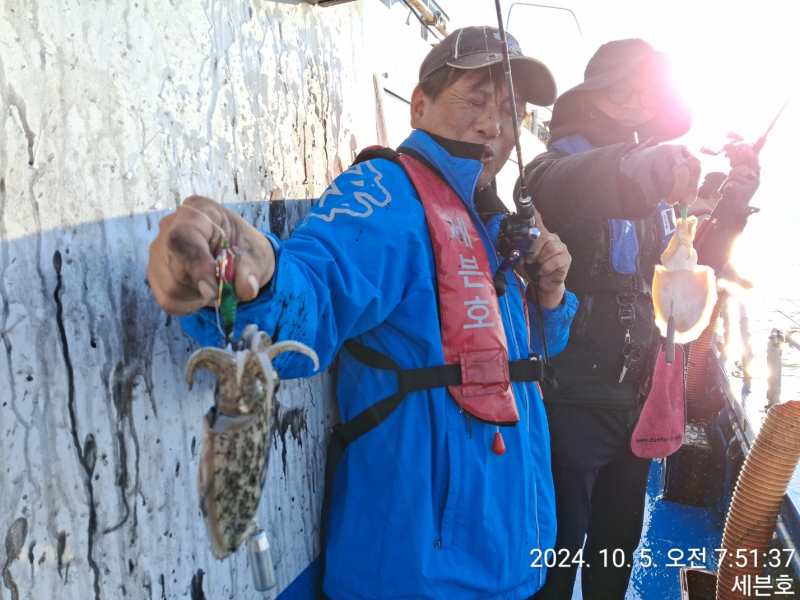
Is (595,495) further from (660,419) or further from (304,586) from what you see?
(304,586)

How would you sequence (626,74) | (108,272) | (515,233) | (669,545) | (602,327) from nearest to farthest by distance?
(108,272) < (515,233) < (602,327) < (626,74) < (669,545)

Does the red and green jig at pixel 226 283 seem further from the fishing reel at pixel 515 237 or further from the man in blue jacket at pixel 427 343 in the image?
the fishing reel at pixel 515 237

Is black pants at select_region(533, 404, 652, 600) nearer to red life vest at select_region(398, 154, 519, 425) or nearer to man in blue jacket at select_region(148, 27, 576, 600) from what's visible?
man in blue jacket at select_region(148, 27, 576, 600)

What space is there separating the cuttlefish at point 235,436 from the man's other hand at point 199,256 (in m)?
0.10

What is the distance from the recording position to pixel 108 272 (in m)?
1.14

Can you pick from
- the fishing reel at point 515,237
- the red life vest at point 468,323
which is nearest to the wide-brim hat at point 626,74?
the fishing reel at point 515,237

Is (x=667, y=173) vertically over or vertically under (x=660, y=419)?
over

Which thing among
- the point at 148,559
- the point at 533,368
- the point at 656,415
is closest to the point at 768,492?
the point at 656,415

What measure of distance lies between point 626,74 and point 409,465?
2.39m

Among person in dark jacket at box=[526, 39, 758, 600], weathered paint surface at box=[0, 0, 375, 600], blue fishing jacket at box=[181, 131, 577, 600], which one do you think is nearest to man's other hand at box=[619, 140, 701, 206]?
person in dark jacket at box=[526, 39, 758, 600]

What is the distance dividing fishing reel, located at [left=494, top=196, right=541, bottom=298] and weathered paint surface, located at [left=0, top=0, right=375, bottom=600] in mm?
894

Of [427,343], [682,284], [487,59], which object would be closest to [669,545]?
[682,284]

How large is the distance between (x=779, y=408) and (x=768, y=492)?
1.67ft

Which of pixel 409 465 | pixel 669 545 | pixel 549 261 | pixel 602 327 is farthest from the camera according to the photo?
pixel 669 545
